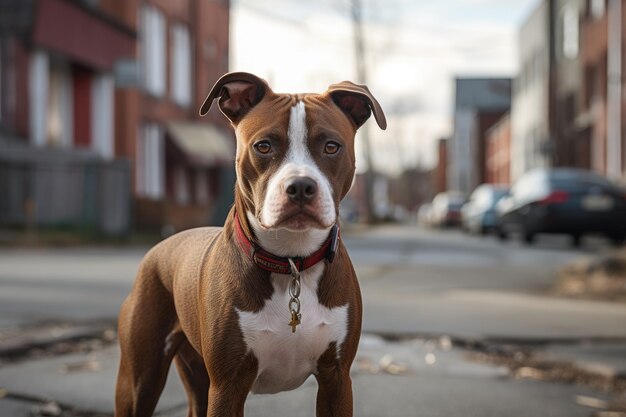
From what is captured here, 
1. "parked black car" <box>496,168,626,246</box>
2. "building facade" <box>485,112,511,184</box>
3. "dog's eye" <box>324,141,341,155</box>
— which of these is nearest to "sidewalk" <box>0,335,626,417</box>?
"dog's eye" <box>324,141,341,155</box>

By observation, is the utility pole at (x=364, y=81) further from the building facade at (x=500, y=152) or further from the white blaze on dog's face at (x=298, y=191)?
the white blaze on dog's face at (x=298, y=191)

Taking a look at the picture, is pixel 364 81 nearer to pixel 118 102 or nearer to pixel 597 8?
pixel 597 8

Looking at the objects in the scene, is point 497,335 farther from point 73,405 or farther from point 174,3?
point 174,3

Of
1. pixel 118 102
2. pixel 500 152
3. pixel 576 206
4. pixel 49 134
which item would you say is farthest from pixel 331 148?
pixel 500 152

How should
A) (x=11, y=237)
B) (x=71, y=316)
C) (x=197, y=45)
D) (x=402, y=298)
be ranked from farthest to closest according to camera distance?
(x=197, y=45) → (x=11, y=237) → (x=402, y=298) → (x=71, y=316)

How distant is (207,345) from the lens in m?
2.87

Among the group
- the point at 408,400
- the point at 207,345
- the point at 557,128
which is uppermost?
the point at 557,128

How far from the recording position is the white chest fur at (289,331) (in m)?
2.83

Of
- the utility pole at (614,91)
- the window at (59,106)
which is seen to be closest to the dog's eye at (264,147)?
the window at (59,106)

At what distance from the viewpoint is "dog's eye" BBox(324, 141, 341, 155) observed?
9.39ft

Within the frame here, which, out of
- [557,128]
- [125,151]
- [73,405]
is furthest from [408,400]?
[557,128]

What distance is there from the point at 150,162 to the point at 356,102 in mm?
23835

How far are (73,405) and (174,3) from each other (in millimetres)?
25289

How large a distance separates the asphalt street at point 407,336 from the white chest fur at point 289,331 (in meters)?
1.31
